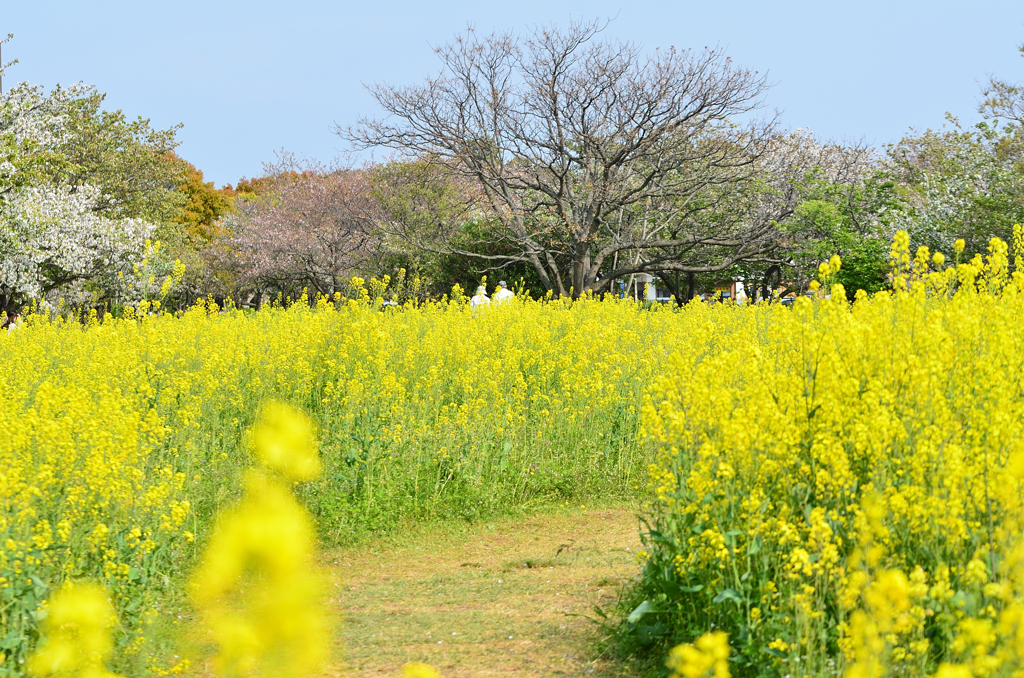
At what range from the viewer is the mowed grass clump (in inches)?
179

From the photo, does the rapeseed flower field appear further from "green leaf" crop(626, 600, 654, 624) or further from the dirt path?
the dirt path

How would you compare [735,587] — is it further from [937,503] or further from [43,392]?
[43,392]

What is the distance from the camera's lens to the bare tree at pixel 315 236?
3197cm

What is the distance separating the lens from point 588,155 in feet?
71.8

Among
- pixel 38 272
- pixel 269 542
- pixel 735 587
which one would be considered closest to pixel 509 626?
pixel 735 587

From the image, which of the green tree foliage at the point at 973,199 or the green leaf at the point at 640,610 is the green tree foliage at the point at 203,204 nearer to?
the green tree foliage at the point at 973,199

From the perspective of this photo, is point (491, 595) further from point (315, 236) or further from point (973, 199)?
point (315, 236)

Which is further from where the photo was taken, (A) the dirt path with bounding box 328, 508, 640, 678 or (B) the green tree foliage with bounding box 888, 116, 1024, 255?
(B) the green tree foliage with bounding box 888, 116, 1024, 255

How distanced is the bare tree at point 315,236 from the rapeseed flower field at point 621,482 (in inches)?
869

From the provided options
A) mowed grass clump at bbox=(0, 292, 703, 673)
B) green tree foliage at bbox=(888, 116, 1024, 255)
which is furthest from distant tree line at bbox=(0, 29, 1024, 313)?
mowed grass clump at bbox=(0, 292, 703, 673)

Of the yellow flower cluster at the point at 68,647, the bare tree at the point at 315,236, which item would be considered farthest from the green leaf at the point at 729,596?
the bare tree at the point at 315,236

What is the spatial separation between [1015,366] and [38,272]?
25.6m

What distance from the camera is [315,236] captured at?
3197 cm

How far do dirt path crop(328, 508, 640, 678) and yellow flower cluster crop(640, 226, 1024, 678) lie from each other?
673 millimetres
